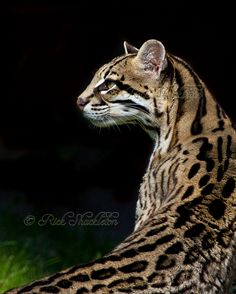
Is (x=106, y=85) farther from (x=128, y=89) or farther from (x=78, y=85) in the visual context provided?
(x=78, y=85)

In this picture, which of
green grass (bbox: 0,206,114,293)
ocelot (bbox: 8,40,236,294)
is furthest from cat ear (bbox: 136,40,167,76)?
green grass (bbox: 0,206,114,293)

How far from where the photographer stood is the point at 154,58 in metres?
6.71

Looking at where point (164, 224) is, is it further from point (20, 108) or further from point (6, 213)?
point (20, 108)

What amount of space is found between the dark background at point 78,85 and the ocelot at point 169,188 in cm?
315

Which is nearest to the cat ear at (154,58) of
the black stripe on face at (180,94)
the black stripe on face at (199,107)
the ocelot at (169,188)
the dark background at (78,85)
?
the ocelot at (169,188)

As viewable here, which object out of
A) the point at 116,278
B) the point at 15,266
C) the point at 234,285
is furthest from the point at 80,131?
the point at 116,278

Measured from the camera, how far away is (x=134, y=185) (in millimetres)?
10641

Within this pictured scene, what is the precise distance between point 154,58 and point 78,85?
390cm

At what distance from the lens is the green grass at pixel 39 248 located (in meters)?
7.19

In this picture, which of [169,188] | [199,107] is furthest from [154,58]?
[169,188]

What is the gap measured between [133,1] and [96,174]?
1490 millimetres

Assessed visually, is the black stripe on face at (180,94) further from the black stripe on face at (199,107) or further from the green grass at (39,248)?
the green grass at (39,248)

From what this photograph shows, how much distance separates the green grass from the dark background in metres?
1.18

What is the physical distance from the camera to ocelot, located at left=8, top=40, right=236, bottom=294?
4.99 meters
